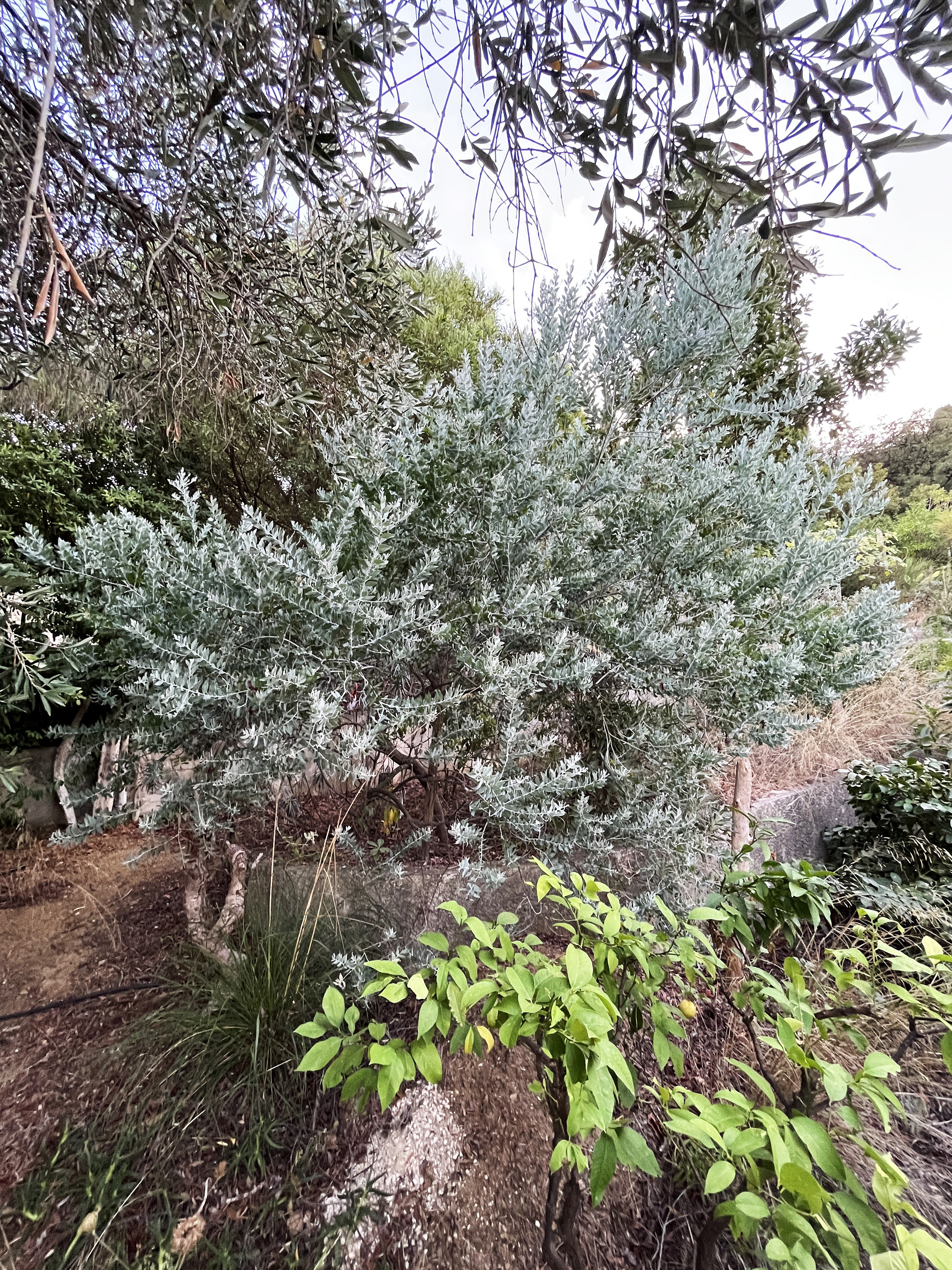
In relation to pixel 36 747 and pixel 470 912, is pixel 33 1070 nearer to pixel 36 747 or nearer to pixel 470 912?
pixel 470 912

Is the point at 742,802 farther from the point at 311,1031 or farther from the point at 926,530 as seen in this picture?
the point at 926,530

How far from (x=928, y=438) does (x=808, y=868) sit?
17.4 meters

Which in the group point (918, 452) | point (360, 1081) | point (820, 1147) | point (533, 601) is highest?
point (918, 452)

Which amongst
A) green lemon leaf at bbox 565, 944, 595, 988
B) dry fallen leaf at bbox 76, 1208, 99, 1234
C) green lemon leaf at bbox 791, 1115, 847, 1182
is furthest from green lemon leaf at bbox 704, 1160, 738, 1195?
dry fallen leaf at bbox 76, 1208, 99, 1234

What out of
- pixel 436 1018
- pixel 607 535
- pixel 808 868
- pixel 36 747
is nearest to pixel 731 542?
pixel 607 535

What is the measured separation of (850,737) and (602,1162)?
4514mm

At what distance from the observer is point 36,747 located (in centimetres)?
368

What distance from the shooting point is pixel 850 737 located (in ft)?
14.0

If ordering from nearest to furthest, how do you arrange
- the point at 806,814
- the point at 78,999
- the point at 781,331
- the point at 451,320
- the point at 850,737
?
1. the point at 78,999
2. the point at 806,814
3. the point at 781,331
4. the point at 850,737
5. the point at 451,320

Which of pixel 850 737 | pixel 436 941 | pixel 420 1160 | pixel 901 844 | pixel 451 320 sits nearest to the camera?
pixel 436 941

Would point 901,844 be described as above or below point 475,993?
below

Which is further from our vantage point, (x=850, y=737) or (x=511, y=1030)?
(x=850, y=737)

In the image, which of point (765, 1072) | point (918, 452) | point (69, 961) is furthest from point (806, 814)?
point (918, 452)

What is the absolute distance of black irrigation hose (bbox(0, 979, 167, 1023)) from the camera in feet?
6.25
